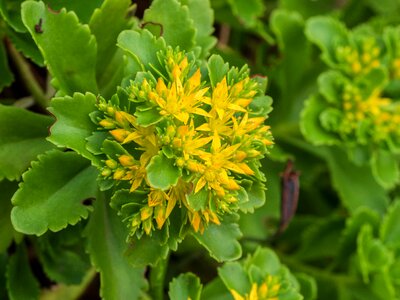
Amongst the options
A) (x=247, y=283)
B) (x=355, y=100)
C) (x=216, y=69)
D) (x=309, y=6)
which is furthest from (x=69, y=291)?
(x=309, y=6)

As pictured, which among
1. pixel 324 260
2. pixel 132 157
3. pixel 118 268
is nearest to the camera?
pixel 132 157

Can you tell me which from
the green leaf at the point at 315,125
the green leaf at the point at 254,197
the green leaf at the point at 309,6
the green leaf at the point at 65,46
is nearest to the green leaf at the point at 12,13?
the green leaf at the point at 65,46

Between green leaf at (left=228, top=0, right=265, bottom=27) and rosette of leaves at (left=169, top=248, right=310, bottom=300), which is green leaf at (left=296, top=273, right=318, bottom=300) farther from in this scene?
green leaf at (left=228, top=0, right=265, bottom=27)

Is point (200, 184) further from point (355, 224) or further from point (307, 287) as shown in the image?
point (355, 224)

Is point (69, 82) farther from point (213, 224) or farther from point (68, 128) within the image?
point (213, 224)

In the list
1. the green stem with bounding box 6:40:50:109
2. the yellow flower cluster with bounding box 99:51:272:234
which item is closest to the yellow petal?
the yellow flower cluster with bounding box 99:51:272:234

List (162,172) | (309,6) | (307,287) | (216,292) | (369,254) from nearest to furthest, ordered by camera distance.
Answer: (162,172), (216,292), (307,287), (369,254), (309,6)

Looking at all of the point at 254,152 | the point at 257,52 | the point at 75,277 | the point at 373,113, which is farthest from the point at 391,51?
the point at 75,277
